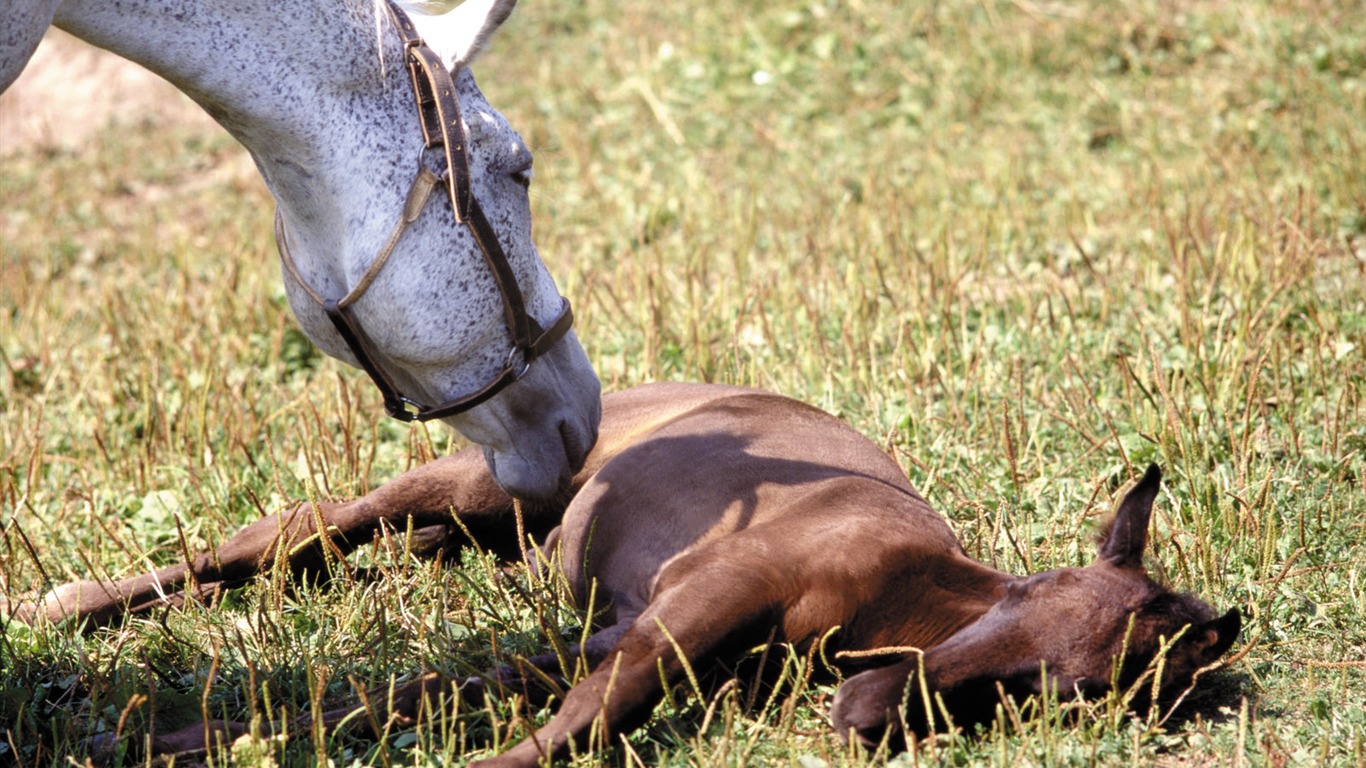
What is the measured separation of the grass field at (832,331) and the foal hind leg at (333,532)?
0.11 meters

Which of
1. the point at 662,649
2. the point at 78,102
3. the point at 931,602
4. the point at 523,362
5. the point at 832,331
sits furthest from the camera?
the point at 78,102

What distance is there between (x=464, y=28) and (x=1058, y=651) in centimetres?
189

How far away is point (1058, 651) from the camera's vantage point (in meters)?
→ 2.78

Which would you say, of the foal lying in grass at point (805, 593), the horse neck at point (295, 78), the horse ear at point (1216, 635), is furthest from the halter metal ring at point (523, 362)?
the horse ear at point (1216, 635)

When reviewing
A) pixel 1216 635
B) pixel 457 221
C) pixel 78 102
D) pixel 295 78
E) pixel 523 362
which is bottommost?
pixel 1216 635

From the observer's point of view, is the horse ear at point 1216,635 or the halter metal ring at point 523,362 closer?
the horse ear at point 1216,635

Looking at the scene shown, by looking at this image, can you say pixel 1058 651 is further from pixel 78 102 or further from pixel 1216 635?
pixel 78 102

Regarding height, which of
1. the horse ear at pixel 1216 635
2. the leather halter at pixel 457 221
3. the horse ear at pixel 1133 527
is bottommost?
the horse ear at pixel 1216 635

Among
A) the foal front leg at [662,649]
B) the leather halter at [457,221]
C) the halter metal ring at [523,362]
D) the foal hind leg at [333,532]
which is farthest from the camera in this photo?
the foal hind leg at [333,532]

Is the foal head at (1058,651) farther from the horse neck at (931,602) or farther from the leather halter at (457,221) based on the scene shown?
the leather halter at (457,221)

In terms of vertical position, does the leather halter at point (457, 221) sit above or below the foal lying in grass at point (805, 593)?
above

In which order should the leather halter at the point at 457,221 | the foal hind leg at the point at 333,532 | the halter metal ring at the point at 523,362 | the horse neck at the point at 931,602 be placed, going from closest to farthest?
the leather halter at the point at 457,221
the horse neck at the point at 931,602
the halter metal ring at the point at 523,362
the foal hind leg at the point at 333,532

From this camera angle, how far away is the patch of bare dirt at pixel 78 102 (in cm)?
1044

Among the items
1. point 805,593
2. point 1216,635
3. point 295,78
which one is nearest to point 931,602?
point 805,593
